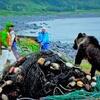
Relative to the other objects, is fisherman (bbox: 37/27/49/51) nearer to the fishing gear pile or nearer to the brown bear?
the brown bear

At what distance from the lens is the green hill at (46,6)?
6506 inches

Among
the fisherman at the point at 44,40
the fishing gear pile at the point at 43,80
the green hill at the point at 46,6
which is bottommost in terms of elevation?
the green hill at the point at 46,6

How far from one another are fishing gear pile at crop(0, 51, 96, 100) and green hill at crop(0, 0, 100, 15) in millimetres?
143888

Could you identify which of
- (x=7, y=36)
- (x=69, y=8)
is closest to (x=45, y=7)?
(x=69, y=8)

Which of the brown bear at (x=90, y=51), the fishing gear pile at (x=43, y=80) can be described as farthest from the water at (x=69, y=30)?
the fishing gear pile at (x=43, y=80)

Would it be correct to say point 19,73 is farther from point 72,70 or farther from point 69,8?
point 69,8

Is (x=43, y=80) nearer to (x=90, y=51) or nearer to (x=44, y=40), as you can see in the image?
(x=90, y=51)

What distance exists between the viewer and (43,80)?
457 inches

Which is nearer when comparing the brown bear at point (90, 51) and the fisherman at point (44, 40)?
the brown bear at point (90, 51)

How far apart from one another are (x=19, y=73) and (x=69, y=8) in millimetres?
171567

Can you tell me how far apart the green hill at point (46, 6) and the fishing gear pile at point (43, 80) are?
472 feet

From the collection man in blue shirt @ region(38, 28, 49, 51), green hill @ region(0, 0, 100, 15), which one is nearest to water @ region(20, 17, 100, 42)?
green hill @ region(0, 0, 100, 15)

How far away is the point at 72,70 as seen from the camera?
38.8ft

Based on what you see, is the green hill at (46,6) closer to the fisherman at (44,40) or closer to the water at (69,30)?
the water at (69,30)
